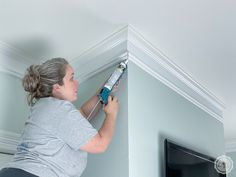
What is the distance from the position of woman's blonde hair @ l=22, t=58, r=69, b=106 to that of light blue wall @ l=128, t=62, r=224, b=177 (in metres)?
0.46

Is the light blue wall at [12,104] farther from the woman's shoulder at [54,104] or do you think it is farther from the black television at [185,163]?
the black television at [185,163]

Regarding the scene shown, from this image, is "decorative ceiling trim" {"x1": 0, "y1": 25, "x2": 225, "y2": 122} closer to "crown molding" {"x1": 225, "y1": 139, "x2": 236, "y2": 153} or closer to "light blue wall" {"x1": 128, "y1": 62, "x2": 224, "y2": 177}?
"light blue wall" {"x1": 128, "y1": 62, "x2": 224, "y2": 177}

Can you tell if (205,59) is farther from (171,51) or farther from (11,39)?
(11,39)

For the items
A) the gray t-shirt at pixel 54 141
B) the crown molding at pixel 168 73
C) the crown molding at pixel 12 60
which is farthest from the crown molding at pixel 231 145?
the gray t-shirt at pixel 54 141

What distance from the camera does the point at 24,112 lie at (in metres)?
2.13

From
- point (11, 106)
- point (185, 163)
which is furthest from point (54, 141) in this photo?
point (185, 163)

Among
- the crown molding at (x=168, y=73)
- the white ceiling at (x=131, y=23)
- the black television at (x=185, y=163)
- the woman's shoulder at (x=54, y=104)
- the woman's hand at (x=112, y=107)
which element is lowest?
the black television at (x=185, y=163)

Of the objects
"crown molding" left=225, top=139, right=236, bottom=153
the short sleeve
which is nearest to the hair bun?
the short sleeve

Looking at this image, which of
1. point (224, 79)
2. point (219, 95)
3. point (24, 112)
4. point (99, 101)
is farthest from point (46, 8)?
point (219, 95)

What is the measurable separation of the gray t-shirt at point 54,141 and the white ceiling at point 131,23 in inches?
22.3

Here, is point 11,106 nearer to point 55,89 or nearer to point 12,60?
point 12,60

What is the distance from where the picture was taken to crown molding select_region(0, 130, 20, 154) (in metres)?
1.93

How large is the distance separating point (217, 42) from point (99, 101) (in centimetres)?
82

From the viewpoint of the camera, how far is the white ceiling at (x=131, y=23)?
5.22ft
